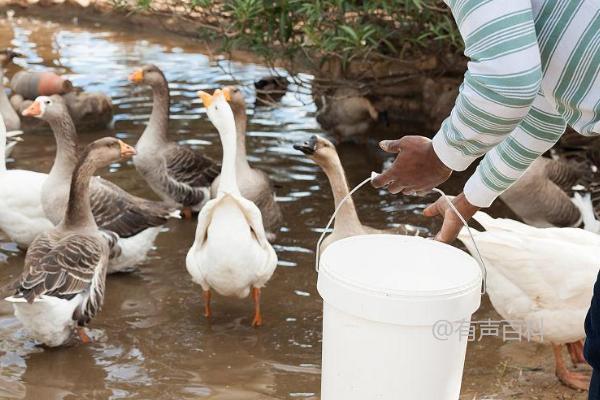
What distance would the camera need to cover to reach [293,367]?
4371 millimetres

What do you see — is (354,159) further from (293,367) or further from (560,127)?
(560,127)

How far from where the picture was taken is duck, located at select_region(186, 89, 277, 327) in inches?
189

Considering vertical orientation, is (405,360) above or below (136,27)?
above

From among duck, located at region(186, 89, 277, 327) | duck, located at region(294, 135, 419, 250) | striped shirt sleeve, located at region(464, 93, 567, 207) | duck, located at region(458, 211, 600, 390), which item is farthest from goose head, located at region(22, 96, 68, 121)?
striped shirt sleeve, located at region(464, 93, 567, 207)

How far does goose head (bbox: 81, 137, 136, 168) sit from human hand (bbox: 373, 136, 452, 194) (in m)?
3.33

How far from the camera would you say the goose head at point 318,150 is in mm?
5137

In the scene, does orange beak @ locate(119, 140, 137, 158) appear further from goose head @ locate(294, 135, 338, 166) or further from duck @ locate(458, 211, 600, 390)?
duck @ locate(458, 211, 600, 390)

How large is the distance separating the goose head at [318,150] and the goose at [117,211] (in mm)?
1200

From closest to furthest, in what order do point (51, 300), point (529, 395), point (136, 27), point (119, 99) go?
1. point (529, 395)
2. point (51, 300)
3. point (119, 99)
4. point (136, 27)

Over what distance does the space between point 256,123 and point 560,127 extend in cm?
695

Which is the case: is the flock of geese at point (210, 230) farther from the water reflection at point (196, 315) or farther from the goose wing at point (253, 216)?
the water reflection at point (196, 315)

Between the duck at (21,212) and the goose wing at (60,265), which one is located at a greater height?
the goose wing at (60,265)

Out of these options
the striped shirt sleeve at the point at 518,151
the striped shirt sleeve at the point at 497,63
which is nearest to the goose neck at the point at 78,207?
the striped shirt sleeve at the point at 518,151

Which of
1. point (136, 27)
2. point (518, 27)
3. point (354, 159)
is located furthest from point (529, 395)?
point (136, 27)
